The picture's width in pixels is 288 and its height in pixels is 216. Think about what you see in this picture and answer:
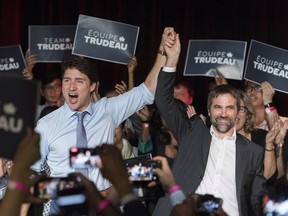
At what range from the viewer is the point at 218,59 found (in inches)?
226

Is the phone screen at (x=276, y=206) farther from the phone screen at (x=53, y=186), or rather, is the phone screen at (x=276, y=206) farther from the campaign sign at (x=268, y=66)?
the campaign sign at (x=268, y=66)

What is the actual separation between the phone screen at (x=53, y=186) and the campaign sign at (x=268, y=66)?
130 inches

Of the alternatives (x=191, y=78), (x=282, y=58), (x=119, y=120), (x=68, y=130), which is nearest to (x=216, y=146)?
(x=119, y=120)

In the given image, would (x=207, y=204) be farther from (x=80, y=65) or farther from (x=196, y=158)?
(x=80, y=65)

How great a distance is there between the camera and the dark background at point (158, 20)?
688 centimetres

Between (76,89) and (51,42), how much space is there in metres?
2.07

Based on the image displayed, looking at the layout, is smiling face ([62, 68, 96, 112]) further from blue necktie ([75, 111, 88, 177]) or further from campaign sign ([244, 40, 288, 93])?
campaign sign ([244, 40, 288, 93])

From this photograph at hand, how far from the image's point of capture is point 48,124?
3934 millimetres

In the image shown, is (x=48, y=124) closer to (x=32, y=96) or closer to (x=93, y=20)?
(x=32, y=96)

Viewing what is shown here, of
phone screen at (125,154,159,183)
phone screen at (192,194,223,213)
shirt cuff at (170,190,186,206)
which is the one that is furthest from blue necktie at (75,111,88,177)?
shirt cuff at (170,190,186,206)

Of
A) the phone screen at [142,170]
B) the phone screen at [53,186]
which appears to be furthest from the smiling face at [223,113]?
the phone screen at [53,186]

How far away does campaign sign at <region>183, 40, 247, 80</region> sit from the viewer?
18.7ft

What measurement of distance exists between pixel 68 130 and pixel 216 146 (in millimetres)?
758

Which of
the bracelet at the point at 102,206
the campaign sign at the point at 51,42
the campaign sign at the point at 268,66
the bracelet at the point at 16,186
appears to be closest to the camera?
the bracelet at the point at 16,186
